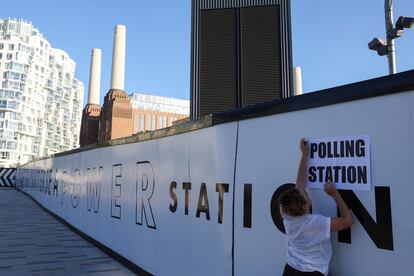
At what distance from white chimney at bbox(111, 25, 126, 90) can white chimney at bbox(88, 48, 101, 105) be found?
10.3 m

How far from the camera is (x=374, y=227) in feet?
9.25

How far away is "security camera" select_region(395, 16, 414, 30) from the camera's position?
11.7 meters

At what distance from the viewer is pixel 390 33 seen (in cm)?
1209

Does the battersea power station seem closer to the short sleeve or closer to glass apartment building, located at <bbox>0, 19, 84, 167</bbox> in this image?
the short sleeve

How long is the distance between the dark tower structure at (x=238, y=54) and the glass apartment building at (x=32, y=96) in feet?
277

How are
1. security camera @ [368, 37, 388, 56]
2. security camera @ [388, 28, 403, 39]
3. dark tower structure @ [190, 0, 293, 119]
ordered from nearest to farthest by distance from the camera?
security camera @ [388, 28, 403, 39] → security camera @ [368, 37, 388, 56] → dark tower structure @ [190, 0, 293, 119]

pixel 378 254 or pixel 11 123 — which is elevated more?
pixel 11 123

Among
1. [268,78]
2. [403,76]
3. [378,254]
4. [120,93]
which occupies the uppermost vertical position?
[120,93]

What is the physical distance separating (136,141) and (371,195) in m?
4.79

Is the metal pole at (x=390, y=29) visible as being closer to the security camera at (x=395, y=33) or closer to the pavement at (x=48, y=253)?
the security camera at (x=395, y=33)

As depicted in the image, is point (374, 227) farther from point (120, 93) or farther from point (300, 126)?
point (120, 93)

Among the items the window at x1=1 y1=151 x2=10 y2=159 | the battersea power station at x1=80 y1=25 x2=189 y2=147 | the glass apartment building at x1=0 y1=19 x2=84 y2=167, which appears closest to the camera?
the battersea power station at x1=80 y1=25 x2=189 y2=147

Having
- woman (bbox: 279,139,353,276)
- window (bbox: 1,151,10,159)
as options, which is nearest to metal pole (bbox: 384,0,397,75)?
woman (bbox: 279,139,353,276)

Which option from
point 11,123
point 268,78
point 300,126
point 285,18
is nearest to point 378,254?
point 300,126
